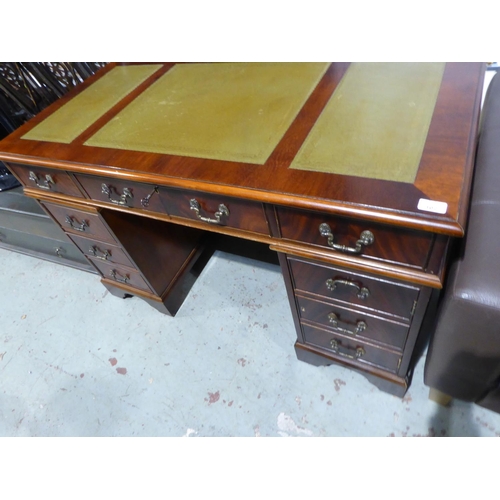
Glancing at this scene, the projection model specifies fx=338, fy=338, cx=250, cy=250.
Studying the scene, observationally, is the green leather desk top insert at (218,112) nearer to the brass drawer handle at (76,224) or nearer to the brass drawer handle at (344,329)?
the brass drawer handle at (76,224)

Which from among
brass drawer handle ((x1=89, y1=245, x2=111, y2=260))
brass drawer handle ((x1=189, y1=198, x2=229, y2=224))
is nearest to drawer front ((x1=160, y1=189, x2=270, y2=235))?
brass drawer handle ((x1=189, y1=198, x2=229, y2=224))

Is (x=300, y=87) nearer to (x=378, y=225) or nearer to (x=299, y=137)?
(x=299, y=137)

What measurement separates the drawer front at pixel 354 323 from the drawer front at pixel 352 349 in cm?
4

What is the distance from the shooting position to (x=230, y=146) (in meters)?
0.75

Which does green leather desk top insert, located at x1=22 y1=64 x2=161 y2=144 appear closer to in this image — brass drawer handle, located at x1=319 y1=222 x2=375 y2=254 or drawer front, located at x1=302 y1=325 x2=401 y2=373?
brass drawer handle, located at x1=319 y1=222 x2=375 y2=254

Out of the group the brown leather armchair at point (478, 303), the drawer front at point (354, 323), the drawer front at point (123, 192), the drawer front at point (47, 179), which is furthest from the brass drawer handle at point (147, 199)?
the brown leather armchair at point (478, 303)

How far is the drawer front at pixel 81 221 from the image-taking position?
108 cm

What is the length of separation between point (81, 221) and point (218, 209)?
616 millimetres

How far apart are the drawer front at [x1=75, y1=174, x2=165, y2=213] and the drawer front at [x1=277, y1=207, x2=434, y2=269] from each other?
344mm

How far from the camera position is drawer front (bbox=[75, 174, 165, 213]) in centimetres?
84

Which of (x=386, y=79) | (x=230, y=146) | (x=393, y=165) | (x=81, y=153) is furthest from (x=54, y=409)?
(x=386, y=79)

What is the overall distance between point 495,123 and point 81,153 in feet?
3.43

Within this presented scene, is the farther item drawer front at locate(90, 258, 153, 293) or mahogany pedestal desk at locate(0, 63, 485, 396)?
drawer front at locate(90, 258, 153, 293)

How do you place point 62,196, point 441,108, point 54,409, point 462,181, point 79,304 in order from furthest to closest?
1. point 79,304
2. point 54,409
3. point 62,196
4. point 441,108
5. point 462,181
